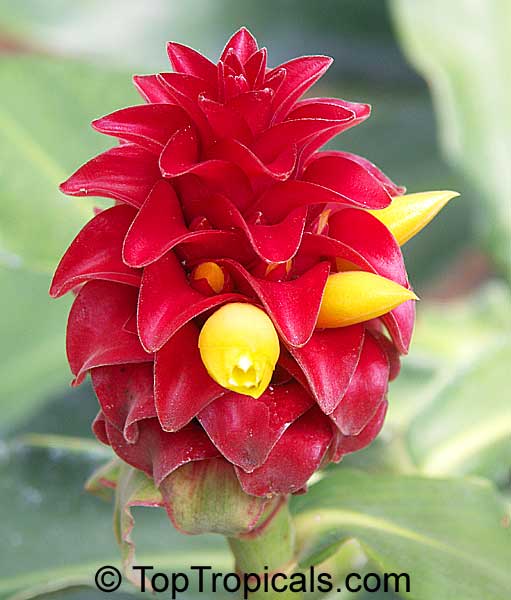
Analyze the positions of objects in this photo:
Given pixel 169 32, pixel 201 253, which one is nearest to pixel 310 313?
pixel 201 253

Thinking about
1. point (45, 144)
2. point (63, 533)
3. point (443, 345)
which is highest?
point (45, 144)

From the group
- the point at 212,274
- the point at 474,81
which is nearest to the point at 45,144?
the point at 212,274

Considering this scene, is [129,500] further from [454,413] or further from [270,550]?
[454,413]

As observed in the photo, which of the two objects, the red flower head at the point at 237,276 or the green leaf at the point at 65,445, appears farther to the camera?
the green leaf at the point at 65,445

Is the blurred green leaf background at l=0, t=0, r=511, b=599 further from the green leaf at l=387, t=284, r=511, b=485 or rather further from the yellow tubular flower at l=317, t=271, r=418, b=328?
the yellow tubular flower at l=317, t=271, r=418, b=328

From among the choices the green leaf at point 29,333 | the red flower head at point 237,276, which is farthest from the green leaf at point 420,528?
the green leaf at point 29,333

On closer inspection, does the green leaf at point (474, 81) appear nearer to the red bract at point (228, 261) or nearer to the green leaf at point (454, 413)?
the green leaf at point (454, 413)
